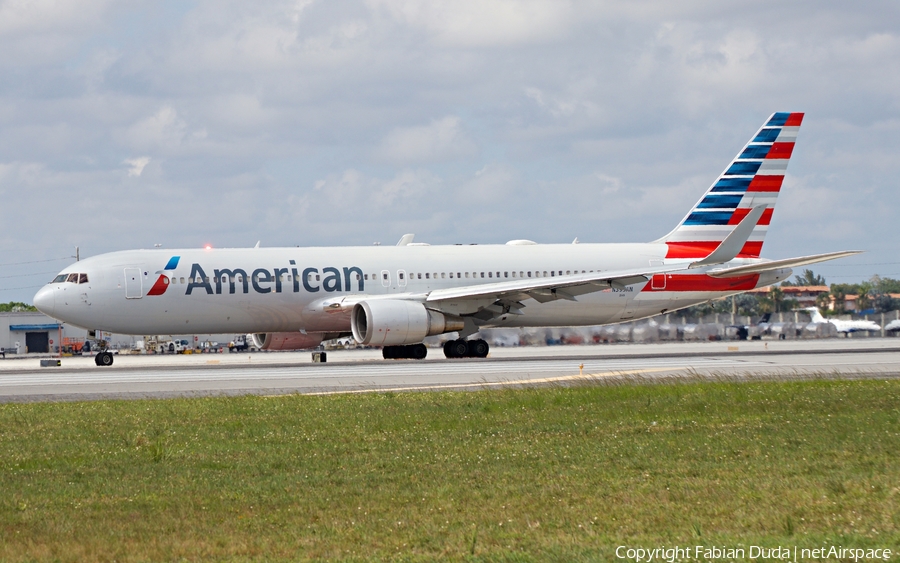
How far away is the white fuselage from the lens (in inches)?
1340

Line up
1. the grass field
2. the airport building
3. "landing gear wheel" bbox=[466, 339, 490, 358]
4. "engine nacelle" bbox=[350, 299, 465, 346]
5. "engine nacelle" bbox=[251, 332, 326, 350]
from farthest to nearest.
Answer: the airport building → "engine nacelle" bbox=[251, 332, 326, 350] → "landing gear wheel" bbox=[466, 339, 490, 358] → "engine nacelle" bbox=[350, 299, 465, 346] → the grass field

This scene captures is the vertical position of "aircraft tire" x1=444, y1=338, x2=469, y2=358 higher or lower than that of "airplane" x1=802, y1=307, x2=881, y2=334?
higher

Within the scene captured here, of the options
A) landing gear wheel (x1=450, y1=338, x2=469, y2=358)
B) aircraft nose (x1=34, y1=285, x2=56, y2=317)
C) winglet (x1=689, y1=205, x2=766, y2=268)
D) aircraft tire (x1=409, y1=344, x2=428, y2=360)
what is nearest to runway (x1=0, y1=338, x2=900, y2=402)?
landing gear wheel (x1=450, y1=338, x2=469, y2=358)

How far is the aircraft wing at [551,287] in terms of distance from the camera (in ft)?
110

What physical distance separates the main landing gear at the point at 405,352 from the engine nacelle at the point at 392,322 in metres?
2.24

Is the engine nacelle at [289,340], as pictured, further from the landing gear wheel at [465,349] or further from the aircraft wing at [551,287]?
the aircraft wing at [551,287]

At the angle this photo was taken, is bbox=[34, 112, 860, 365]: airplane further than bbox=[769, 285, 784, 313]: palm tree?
No

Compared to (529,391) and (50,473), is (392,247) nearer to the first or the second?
(529,391)

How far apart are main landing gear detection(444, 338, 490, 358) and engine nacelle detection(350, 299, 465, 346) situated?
5.19 ft

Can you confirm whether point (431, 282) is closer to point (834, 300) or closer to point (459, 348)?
point (459, 348)

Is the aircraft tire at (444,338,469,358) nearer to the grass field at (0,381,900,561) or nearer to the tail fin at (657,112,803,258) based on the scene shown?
the tail fin at (657,112,803,258)
